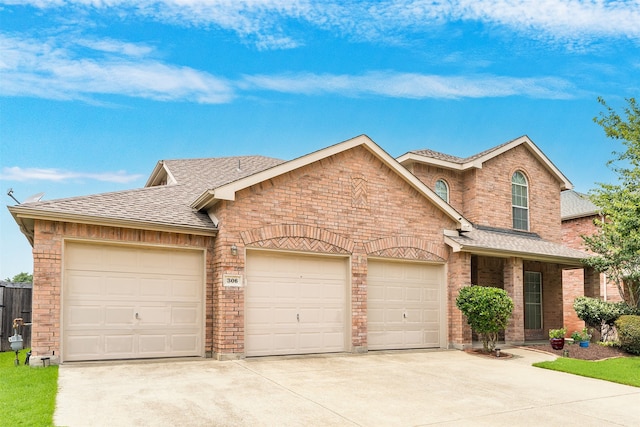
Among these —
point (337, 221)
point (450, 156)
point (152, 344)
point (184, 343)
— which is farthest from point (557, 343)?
point (152, 344)

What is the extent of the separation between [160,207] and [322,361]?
5285 mm

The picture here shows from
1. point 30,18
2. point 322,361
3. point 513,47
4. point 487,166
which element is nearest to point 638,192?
point 487,166

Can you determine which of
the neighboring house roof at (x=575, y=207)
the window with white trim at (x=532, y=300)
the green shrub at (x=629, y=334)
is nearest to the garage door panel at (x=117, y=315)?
the green shrub at (x=629, y=334)

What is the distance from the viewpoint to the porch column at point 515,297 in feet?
51.7

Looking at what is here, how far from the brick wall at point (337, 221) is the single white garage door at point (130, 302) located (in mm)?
721

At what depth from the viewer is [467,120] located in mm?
24078

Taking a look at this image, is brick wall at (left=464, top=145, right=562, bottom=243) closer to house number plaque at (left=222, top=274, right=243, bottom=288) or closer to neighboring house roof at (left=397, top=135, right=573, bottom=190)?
neighboring house roof at (left=397, top=135, right=573, bottom=190)

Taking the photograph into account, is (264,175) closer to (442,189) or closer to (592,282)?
(442,189)

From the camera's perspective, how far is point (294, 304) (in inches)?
500

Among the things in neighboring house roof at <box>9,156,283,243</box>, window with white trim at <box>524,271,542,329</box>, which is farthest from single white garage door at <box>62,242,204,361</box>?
window with white trim at <box>524,271,542,329</box>

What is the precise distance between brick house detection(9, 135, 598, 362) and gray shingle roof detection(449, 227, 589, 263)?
0.09m

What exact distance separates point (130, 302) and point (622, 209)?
47.5ft

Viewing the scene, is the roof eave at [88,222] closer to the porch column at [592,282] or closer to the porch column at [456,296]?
the porch column at [456,296]

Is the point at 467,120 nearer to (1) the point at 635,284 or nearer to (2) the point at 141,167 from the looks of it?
(1) the point at 635,284
